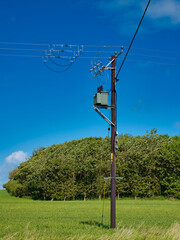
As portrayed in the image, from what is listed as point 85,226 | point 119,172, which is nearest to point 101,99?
point 85,226

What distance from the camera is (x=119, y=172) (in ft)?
153

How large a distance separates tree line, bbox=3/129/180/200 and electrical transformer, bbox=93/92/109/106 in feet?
107

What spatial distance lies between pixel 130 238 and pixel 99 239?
4.39 ft

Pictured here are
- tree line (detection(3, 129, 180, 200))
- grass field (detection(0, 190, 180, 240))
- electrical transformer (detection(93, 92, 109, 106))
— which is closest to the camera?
grass field (detection(0, 190, 180, 240))

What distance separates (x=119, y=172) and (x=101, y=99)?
3359 centimetres

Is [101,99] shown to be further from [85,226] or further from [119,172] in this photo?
[119,172]

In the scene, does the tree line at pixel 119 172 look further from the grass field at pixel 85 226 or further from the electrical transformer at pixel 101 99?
the electrical transformer at pixel 101 99

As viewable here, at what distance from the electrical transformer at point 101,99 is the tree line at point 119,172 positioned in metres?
32.5

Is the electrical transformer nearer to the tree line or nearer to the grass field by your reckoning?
the grass field

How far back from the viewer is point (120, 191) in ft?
153

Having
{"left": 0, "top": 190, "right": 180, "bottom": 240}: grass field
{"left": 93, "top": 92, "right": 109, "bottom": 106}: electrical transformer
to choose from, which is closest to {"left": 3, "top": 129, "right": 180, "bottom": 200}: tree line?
{"left": 0, "top": 190, "right": 180, "bottom": 240}: grass field

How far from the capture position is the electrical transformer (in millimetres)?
14336

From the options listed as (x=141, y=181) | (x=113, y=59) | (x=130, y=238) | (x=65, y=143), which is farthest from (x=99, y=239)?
(x=65, y=143)

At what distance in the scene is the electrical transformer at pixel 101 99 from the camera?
14336 mm
